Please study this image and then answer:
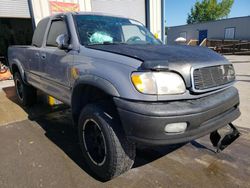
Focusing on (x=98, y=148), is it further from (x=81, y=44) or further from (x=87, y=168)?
(x=81, y=44)

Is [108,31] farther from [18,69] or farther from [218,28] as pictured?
[218,28]

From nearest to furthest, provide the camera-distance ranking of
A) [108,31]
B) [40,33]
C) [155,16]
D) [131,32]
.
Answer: [108,31], [131,32], [40,33], [155,16]

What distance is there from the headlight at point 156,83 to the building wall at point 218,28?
2704cm

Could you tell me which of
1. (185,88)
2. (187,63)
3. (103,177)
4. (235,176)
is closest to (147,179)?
(103,177)

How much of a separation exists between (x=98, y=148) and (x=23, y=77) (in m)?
3.16

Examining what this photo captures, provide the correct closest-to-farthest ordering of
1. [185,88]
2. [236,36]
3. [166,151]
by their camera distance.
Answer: [185,88] → [166,151] → [236,36]

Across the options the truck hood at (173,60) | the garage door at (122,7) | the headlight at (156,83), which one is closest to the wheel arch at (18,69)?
the truck hood at (173,60)

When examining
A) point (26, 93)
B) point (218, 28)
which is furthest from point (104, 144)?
point (218, 28)

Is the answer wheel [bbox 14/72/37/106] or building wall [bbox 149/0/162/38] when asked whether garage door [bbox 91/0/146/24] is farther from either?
wheel [bbox 14/72/37/106]

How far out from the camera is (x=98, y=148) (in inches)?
96.0

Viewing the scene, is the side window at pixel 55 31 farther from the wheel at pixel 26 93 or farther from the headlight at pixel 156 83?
the wheel at pixel 26 93

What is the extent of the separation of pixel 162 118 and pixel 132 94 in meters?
0.33

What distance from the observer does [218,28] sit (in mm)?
26844

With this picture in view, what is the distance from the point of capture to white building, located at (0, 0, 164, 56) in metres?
7.83
